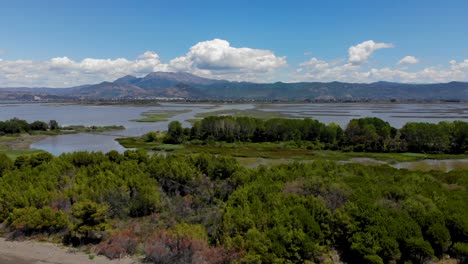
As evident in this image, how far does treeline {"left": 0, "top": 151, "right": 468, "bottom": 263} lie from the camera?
70.4ft

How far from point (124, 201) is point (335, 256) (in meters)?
16.7

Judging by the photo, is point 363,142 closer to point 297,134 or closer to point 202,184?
point 297,134

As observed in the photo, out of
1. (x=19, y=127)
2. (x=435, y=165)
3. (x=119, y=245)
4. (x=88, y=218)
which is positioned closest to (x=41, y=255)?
(x=88, y=218)

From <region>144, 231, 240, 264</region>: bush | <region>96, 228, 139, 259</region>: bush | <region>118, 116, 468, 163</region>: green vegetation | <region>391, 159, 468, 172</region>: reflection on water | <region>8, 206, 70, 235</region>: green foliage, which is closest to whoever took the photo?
<region>144, 231, 240, 264</region>: bush

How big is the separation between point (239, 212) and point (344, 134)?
5874 cm

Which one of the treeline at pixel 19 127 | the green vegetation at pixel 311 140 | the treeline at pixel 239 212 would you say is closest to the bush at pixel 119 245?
the treeline at pixel 239 212

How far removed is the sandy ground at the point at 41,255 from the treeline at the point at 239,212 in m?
1.07

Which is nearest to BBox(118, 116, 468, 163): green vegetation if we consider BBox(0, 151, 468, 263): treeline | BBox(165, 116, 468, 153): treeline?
BBox(165, 116, 468, 153): treeline

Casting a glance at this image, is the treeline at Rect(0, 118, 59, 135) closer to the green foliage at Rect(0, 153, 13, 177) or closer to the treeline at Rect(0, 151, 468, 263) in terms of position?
the green foliage at Rect(0, 153, 13, 177)

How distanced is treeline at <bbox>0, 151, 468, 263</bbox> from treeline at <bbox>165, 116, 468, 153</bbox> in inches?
1408

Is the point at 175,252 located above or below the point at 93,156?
below

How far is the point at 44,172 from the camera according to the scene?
107ft

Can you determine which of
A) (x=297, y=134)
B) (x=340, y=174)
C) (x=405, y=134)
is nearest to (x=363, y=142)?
(x=405, y=134)

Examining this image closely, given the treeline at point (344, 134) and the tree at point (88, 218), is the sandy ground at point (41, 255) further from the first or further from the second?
the treeline at point (344, 134)
